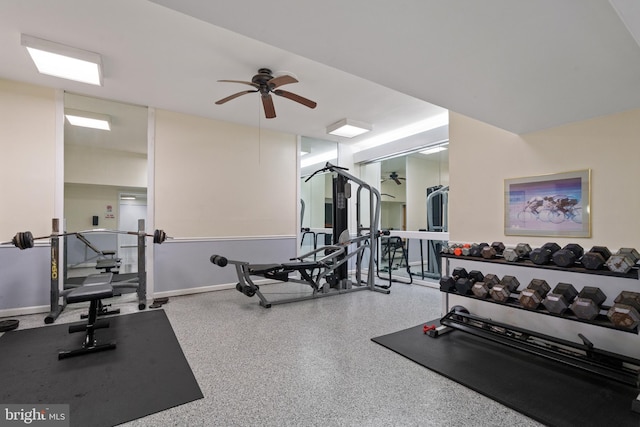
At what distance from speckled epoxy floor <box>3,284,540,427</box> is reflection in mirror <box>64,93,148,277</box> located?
95cm

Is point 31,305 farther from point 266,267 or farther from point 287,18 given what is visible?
point 287,18

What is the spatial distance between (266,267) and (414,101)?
3.14 m

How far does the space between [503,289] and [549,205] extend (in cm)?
101

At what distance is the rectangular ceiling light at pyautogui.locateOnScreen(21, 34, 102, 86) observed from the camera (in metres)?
2.69

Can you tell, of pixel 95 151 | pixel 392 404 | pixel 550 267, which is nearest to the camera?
pixel 392 404

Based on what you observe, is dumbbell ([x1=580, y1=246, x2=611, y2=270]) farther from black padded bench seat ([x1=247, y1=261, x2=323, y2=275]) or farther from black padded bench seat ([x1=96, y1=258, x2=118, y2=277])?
black padded bench seat ([x1=96, y1=258, x2=118, y2=277])

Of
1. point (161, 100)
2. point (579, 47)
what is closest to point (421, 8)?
point (579, 47)

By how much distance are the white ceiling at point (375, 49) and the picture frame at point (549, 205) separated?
21.1 inches

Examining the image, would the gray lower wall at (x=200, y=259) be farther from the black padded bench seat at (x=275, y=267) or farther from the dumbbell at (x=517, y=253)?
the dumbbell at (x=517, y=253)

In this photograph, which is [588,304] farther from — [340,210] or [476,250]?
[340,210]

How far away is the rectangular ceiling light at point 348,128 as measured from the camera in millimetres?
4832

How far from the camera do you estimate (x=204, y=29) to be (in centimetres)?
257

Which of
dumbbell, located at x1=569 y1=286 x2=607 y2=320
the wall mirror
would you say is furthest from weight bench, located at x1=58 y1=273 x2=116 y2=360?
the wall mirror

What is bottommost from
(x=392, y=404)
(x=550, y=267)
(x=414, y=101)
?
(x=392, y=404)
